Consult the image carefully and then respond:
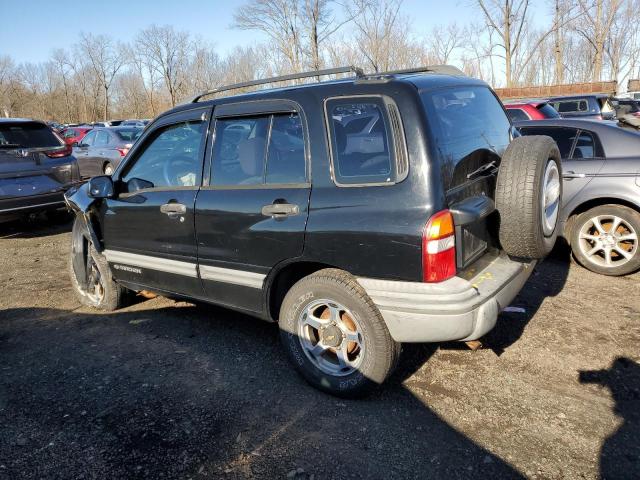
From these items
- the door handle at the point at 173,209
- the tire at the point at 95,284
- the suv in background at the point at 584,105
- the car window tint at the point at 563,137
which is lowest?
the tire at the point at 95,284

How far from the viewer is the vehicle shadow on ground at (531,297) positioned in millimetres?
3711

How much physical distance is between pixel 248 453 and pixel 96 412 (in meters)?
1.06

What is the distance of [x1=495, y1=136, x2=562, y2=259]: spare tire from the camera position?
2.87 meters

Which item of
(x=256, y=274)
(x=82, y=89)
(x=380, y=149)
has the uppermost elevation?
(x=82, y=89)

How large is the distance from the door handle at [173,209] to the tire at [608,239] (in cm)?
397

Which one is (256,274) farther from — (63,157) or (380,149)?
(63,157)

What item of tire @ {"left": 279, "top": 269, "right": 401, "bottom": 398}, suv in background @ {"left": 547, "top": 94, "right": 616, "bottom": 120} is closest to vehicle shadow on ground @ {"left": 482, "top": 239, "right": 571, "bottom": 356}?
tire @ {"left": 279, "top": 269, "right": 401, "bottom": 398}

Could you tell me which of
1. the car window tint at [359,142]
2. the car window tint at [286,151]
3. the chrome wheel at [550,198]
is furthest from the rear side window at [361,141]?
the chrome wheel at [550,198]

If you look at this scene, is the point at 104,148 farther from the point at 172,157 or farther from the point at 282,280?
the point at 282,280

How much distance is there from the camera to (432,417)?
282 cm

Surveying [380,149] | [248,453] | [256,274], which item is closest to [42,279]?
[256,274]

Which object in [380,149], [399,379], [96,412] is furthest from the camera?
[399,379]

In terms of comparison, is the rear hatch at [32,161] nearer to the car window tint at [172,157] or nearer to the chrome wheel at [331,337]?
the car window tint at [172,157]

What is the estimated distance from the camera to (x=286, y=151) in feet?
10.2
